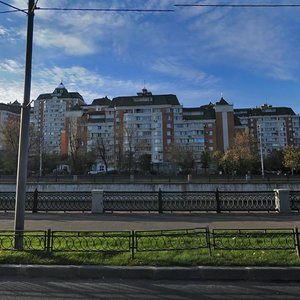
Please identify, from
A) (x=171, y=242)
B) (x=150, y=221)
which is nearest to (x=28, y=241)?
(x=171, y=242)

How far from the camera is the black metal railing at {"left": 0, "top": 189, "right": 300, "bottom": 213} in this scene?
50.2 ft

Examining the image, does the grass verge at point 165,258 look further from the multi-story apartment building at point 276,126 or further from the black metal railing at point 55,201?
the multi-story apartment building at point 276,126

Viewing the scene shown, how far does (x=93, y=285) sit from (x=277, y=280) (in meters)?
3.25

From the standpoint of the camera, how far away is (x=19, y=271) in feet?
21.9

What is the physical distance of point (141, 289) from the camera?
5875mm

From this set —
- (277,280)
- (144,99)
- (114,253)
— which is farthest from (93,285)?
(144,99)

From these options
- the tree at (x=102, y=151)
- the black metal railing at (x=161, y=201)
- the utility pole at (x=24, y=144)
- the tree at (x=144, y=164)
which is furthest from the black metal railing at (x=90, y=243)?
the tree at (x=144, y=164)

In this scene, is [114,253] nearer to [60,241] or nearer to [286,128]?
[60,241]

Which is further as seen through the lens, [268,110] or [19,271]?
[268,110]

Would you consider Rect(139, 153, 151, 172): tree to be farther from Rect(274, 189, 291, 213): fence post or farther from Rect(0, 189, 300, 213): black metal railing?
Rect(274, 189, 291, 213): fence post

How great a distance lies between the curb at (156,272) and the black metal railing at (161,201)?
8508 mm

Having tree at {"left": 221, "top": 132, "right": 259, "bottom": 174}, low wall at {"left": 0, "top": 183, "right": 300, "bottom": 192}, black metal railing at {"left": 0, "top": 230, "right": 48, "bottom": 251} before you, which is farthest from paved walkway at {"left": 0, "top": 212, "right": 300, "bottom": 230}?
tree at {"left": 221, "top": 132, "right": 259, "bottom": 174}

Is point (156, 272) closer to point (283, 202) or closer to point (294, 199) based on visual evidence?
point (283, 202)

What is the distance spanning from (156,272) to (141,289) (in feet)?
2.11
